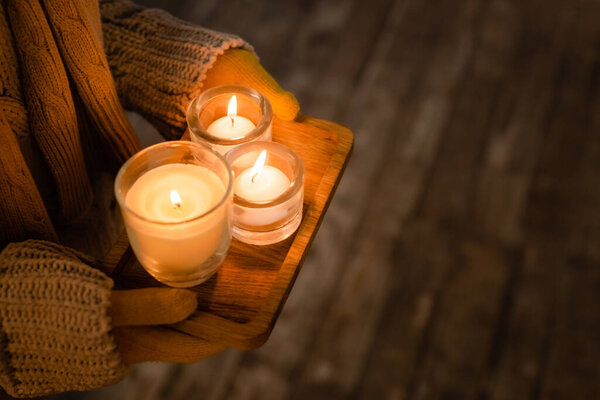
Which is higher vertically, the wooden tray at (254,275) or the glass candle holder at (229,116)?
the glass candle holder at (229,116)

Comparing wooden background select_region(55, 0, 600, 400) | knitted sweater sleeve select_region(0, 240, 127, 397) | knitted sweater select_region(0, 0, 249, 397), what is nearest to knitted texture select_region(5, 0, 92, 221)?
knitted sweater select_region(0, 0, 249, 397)

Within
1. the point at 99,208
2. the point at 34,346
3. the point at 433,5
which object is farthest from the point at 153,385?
the point at 433,5

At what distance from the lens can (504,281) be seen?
4.23ft

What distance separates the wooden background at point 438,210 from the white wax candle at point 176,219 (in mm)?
487

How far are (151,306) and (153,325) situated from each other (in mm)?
50

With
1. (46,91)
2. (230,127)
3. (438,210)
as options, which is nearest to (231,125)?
(230,127)

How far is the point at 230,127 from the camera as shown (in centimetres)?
71

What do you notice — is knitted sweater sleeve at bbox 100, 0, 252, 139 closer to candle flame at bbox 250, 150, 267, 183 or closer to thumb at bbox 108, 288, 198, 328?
candle flame at bbox 250, 150, 267, 183

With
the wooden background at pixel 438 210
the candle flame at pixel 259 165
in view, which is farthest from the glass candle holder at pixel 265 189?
the wooden background at pixel 438 210

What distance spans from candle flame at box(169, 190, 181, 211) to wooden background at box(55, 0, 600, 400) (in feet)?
1.68

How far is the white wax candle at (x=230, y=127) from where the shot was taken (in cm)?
71

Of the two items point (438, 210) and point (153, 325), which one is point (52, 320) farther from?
point (438, 210)

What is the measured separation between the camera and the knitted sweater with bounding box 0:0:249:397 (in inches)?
22.5

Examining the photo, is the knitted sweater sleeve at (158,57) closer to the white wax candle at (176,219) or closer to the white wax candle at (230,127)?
the white wax candle at (230,127)
